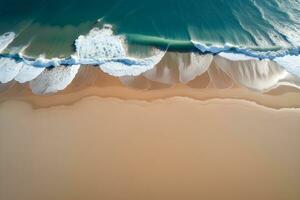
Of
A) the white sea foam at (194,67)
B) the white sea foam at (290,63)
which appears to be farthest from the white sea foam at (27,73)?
the white sea foam at (290,63)

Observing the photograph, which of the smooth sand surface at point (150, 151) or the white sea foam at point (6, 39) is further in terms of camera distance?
the white sea foam at point (6, 39)

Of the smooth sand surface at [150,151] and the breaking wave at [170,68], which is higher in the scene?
the breaking wave at [170,68]

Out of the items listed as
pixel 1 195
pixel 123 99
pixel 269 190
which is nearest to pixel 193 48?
pixel 123 99

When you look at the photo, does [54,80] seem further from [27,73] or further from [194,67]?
[194,67]

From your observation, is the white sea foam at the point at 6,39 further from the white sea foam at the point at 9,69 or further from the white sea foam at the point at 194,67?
the white sea foam at the point at 194,67

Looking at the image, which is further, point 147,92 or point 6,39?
point 6,39

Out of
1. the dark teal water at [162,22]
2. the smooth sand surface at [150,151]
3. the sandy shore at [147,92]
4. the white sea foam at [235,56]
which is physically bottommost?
the smooth sand surface at [150,151]

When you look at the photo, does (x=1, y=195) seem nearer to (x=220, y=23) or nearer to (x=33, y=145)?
(x=33, y=145)

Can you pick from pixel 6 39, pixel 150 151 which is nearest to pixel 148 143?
pixel 150 151
